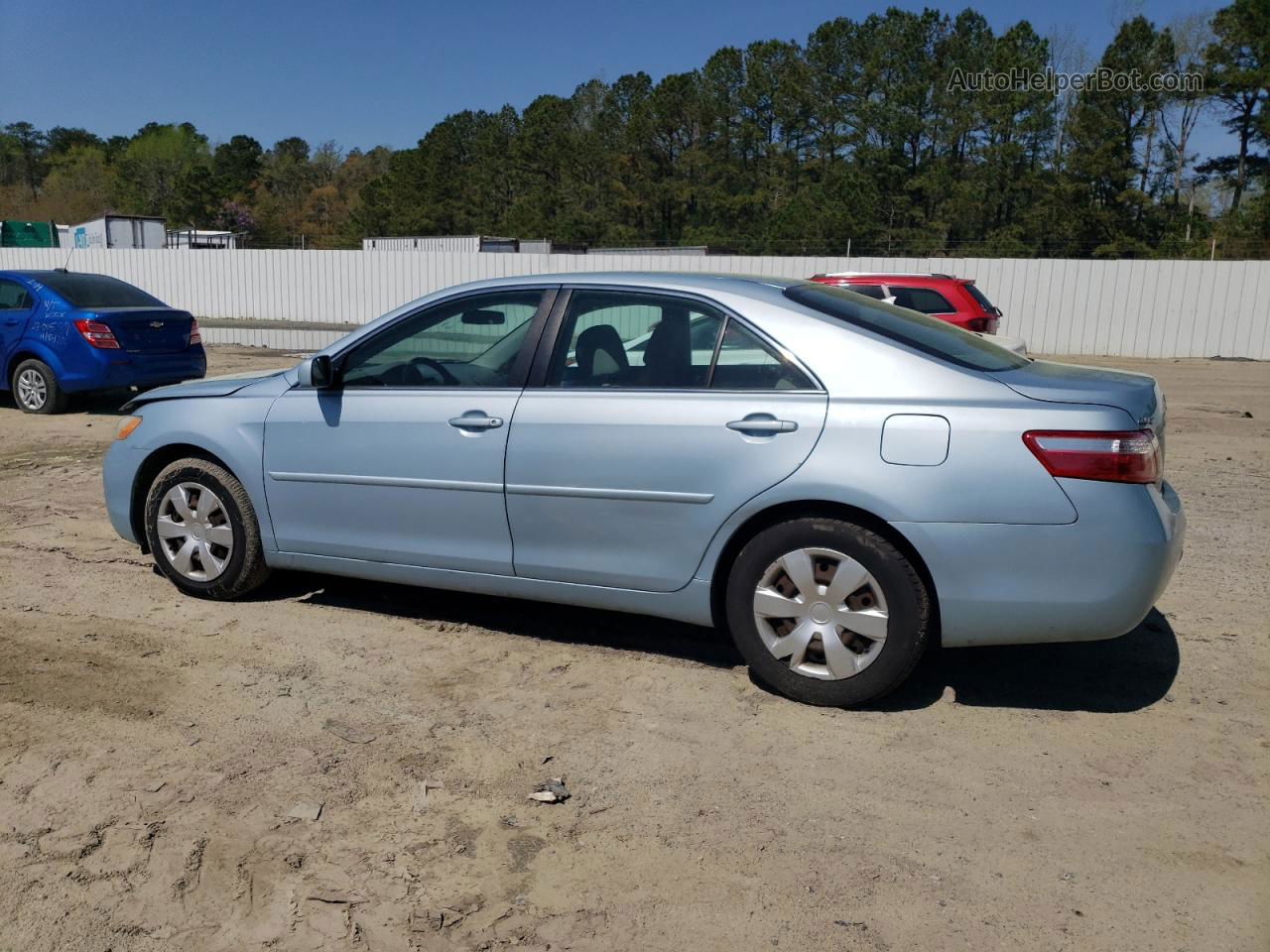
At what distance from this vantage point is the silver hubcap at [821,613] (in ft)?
13.2

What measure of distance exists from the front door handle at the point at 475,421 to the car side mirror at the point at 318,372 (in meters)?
0.70

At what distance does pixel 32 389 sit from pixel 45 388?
197 millimetres

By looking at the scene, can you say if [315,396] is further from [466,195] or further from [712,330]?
[466,195]

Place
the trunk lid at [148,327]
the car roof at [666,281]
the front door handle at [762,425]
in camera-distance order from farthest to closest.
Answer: the trunk lid at [148,327] < the car roof at [666,281] < the front door handle at [762,425]

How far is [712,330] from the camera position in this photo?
14.4 ft

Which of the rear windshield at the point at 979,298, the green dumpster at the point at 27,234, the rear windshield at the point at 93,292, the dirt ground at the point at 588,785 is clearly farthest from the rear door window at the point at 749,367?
the green dumpster at the point at 27,234

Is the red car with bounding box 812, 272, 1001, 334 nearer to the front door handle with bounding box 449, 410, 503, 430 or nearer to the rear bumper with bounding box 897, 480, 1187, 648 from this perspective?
the front door handle with bounding box 449, 410, 503, 430

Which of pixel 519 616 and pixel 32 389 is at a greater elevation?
pixel 32 389

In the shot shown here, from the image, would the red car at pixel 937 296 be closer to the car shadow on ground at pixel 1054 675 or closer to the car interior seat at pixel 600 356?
the car shadow on ground at pixel 1054 675

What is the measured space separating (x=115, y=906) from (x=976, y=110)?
50.0 m

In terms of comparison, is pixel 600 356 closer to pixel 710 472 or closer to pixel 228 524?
pixel 710 472

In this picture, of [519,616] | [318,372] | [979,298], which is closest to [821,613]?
[519,616]

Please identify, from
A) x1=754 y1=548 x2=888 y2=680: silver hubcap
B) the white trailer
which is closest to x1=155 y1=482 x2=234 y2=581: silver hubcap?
x1=754 y1=548 x2=888 y2=680: silver hubcap

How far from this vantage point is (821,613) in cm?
408
